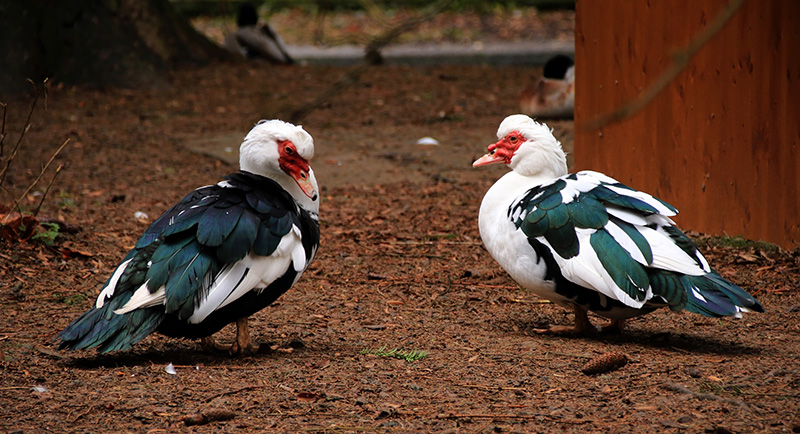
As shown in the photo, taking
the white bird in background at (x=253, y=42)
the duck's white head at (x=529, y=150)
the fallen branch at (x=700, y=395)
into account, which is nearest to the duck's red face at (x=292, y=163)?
the duck's white head at (x=529, y=150)

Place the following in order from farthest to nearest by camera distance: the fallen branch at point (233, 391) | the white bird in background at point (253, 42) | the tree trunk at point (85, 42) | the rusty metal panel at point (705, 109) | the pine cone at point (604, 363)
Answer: the white bird in background at point (253, 42), the tree trunk at point (85, 42), the rusty metal panel at point (705, 109), the pine cone at point (604, 363), the fallen branch at point (233, 391)

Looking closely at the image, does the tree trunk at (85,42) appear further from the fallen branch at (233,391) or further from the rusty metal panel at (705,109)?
the fallen branch at (233,391)

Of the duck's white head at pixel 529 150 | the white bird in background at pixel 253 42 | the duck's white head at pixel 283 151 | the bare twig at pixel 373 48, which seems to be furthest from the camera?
the white bird in background at pixel 253 42

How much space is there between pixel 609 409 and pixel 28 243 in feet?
13.4

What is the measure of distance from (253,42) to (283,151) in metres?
10.6

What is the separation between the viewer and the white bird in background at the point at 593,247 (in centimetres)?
407

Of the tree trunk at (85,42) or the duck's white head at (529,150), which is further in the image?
the tree trunk at (85,42)

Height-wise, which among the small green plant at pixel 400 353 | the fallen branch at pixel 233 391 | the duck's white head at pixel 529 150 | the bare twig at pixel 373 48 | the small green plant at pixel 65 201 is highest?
the bare twig at pixel 373 48

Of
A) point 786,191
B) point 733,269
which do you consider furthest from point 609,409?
point 786,191

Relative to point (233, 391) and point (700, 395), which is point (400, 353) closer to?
point (233, 391)

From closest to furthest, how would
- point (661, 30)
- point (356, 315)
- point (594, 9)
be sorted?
point (356, 315), point (661, 30), point (594, 9)

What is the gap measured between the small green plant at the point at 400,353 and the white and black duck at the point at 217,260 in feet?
1.73

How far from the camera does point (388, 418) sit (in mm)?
3371

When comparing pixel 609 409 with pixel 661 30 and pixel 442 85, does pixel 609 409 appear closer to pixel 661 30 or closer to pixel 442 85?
pixel 661 30
